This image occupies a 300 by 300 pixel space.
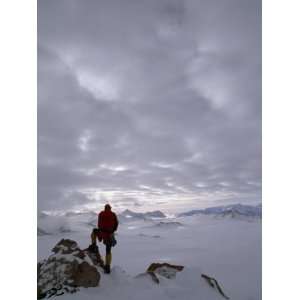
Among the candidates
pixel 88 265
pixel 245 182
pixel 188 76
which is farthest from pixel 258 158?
pixel 88 265

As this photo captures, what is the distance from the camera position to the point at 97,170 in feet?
26.6

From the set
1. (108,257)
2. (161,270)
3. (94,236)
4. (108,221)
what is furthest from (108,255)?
(161,270)

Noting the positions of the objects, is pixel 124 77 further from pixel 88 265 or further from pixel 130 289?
pixel 130 289

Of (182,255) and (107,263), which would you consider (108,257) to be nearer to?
(107,263)

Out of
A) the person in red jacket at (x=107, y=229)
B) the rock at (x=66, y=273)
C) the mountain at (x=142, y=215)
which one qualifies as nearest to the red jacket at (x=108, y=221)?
the person in red jacket at (x=107, y=229)

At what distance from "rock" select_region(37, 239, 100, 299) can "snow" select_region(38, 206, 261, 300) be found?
Answer: 0.21 metres

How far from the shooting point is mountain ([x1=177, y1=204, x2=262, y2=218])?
8586 millimetres

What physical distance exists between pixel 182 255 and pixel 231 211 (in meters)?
2.08

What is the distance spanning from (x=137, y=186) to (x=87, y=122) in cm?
231

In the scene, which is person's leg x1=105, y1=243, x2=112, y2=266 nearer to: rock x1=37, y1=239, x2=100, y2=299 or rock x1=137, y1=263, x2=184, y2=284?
rock x1=37, y1=239, x2=100, y2=299

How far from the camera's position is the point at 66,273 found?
6.75 meters

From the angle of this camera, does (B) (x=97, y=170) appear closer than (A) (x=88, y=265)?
No

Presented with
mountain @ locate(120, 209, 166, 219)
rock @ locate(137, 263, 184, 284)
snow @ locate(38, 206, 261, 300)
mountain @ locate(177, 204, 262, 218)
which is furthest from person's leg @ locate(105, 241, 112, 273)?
mountain @ locate(177, 204, 262, 218)

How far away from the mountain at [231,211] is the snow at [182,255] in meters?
0.12
